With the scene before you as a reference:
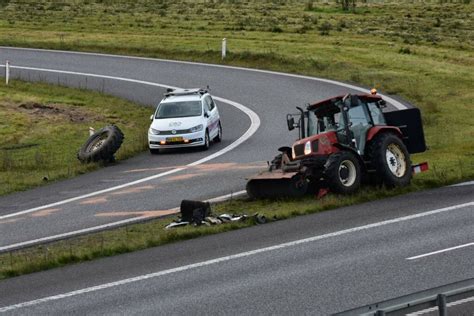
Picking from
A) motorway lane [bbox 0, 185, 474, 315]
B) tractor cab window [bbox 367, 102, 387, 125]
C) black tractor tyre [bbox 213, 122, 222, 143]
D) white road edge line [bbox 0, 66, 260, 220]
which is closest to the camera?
motorway lane [bbox 0, 185, 474, 315]

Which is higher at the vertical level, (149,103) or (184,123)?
(184,123)

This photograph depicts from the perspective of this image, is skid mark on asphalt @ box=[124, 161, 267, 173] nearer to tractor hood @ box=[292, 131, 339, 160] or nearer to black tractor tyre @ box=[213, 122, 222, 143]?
black tractor tyre @ box=[213, 122, 222, 143]

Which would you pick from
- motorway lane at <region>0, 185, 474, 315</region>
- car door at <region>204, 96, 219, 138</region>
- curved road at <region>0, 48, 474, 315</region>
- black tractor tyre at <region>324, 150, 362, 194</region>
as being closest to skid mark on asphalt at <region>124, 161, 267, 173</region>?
curved road at <region>0, 48, 474, 315</region>

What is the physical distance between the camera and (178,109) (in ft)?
123

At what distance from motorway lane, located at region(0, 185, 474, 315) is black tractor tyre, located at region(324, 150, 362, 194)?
3.80 ft

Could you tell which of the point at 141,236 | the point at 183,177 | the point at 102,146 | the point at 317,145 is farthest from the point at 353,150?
the point at 102,146

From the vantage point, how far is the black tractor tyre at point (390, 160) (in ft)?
79.9

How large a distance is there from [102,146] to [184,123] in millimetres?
3898

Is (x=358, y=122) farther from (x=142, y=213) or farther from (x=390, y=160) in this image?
Result: (x=142, y=213)

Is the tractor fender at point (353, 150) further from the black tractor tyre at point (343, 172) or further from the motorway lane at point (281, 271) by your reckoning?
the motorway lane at point (281, 271)

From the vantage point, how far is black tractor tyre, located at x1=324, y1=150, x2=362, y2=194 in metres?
23.9

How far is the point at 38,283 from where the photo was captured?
18359 millimetres

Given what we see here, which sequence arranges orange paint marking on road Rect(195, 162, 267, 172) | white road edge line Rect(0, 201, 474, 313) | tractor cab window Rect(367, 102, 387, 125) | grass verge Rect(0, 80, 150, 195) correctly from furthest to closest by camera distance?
grass verge Rect(0, 80, 150, 195)
orange paint marking on road Rect(195, 162, 267, 172)
tractor cab window Rect(367, 102, 387, 125)
white road edge line Rect(0, 201, 474, 313)

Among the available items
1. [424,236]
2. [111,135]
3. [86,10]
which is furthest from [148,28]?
[424,236]
